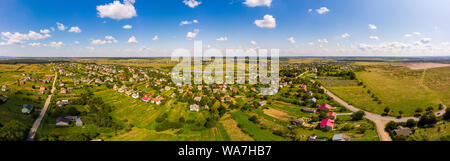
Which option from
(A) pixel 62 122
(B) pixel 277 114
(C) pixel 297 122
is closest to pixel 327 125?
(C) pixel 297 122

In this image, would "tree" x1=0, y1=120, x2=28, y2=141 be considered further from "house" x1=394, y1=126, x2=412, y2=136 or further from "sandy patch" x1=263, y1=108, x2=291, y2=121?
"house" x1=394, y1=126, x2=412, y2=136

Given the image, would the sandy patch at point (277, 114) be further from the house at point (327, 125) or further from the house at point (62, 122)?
the house at point (62, 122)

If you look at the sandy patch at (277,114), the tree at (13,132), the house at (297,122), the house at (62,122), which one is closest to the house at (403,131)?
the house at (297,122)

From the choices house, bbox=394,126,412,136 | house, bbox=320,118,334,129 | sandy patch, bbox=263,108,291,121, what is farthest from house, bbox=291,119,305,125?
house, bbox=394,126,412,136

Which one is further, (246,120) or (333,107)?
(333,107)
